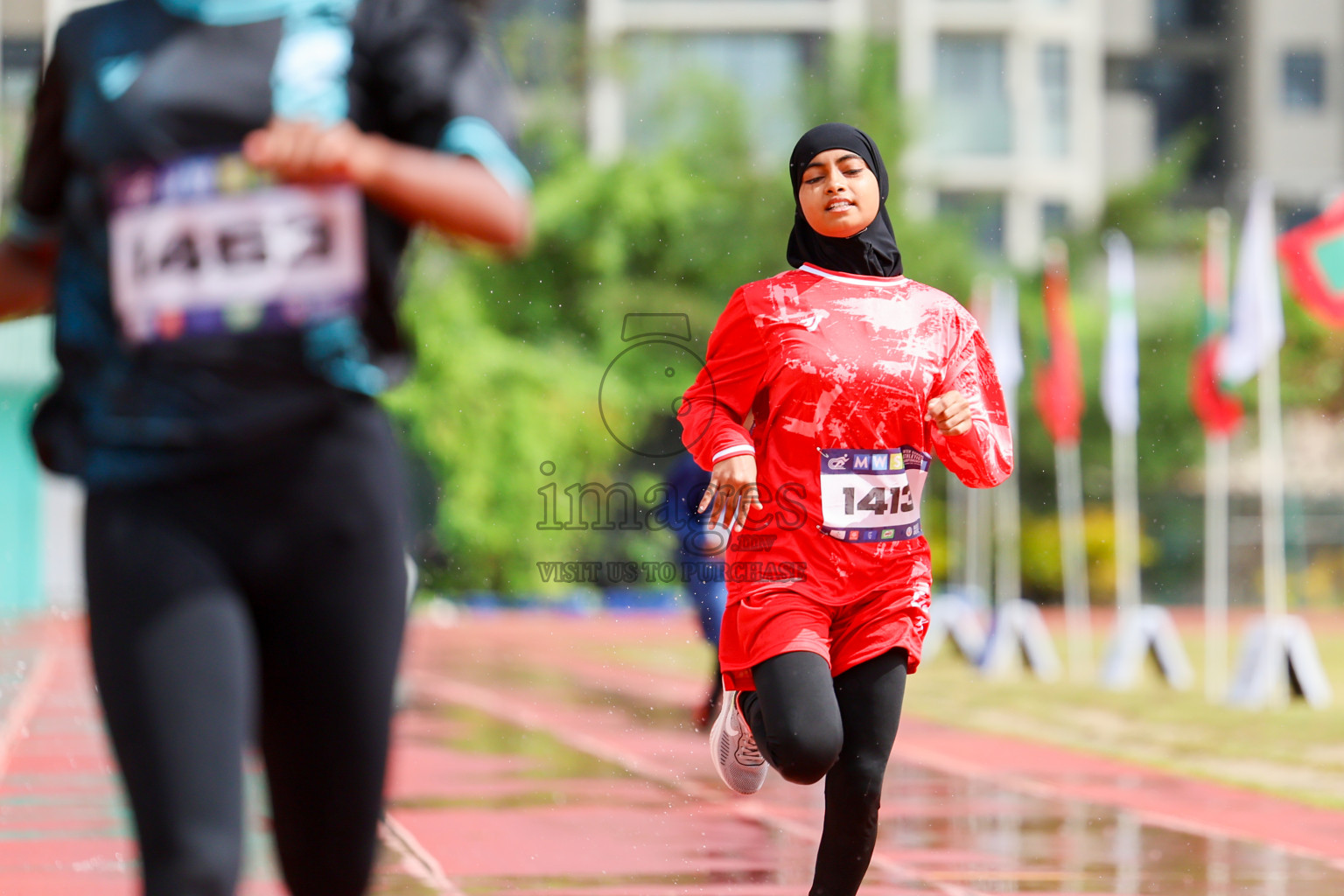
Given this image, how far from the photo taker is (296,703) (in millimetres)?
2416

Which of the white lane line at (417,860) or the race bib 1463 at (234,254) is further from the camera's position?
the white lane line at (417,860)

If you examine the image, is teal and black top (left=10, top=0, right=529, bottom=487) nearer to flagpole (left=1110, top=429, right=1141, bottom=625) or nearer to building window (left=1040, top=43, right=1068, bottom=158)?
flagpole (left=1110, top=429, right=1141, bottom=625)

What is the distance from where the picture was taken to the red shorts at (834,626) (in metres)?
4.27

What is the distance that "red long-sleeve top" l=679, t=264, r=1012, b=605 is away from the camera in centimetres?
429

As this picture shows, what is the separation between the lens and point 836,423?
169 inches

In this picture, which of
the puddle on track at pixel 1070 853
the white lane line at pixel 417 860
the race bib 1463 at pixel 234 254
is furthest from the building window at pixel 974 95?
the race bib 1463 at pixel 234 254

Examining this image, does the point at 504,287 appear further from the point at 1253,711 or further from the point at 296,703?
the point at 296,703

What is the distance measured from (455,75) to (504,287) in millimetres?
33203

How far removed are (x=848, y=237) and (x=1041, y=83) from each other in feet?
147

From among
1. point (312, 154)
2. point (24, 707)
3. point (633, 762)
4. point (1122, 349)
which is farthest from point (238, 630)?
point (1122, 349)

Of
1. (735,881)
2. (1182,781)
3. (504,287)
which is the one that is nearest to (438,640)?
(504,287)

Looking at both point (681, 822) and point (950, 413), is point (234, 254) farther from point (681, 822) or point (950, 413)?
point (681, 822)

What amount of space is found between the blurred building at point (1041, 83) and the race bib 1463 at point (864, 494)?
34.6 metres

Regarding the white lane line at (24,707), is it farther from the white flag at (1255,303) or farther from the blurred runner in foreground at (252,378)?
the white flag at (1255,303)
